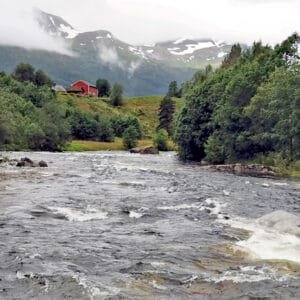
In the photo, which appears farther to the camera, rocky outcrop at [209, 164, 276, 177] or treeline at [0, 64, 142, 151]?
treeline at [0, 64, 142, 151]

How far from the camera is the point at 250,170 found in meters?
72.0

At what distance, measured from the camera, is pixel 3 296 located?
57.1 feet

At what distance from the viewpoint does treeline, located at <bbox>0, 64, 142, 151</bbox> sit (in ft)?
369

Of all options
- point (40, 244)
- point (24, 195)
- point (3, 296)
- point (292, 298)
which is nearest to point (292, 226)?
point (292, 298)

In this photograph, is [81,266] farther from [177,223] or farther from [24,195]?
[24,195]

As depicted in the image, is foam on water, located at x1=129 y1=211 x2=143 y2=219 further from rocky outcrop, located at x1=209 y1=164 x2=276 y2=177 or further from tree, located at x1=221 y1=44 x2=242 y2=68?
tree, located at x1=221 y1=44 x2=242 y2=68

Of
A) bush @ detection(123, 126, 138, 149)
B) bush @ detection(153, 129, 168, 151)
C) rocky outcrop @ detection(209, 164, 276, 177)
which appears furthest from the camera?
bush @ detection(123, 126, 138, 149)

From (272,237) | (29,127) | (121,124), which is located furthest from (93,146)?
(272,237)

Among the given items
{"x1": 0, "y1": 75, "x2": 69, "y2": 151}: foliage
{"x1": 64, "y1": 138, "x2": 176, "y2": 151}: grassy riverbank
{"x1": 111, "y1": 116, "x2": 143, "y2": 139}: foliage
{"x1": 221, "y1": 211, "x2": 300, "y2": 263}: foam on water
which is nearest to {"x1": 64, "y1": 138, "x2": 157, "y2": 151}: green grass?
{"x1": 64, "y1": 138, "x2": 176, "y2": 151}: grassy riverbank

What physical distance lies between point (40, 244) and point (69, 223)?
19.0 feet

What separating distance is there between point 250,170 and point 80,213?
4254 centimetres

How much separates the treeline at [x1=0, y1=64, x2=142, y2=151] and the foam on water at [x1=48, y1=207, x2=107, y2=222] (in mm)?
69747

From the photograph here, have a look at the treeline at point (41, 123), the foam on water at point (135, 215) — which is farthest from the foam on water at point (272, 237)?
the treeline at point (41, 123)

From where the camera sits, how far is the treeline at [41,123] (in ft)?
369
